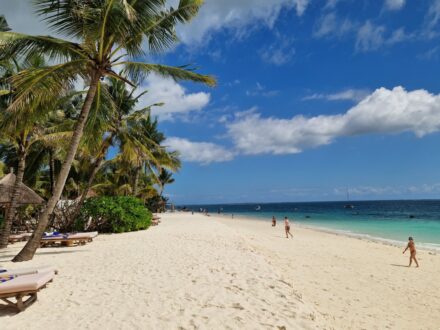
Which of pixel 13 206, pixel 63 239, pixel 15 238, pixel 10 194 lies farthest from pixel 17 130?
pixel 15 238

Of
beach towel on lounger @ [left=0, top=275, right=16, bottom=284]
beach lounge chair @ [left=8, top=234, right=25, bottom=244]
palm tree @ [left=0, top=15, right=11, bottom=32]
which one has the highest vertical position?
palm tree @ [left=0, top=15, right=11, bottom=32]

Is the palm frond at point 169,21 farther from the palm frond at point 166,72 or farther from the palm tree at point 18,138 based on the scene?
the palm tree at point 18,138

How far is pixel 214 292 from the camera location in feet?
18.6

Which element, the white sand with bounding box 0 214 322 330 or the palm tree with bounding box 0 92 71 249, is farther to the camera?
the palm tree with bounding box 0 92 71 249

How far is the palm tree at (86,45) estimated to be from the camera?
777 cm

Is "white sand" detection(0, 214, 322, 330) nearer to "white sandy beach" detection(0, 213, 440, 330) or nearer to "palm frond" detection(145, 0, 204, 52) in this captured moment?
"white sandy beach" detection(0, 213, 440, 330)

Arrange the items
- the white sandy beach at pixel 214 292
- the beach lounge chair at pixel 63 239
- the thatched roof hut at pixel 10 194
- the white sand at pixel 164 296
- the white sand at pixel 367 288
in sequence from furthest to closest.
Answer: the thatched roof hut at pixel 10 194, the beach lounge chair at pixel 63 239, the white sand at pixel 367 288, the white sandy beach at pixel 214 292, the white sand at pixel 164 296

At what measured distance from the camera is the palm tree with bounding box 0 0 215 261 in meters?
7.77

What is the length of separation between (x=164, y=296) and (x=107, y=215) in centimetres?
1117

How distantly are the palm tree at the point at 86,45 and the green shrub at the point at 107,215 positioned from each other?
22.7 feet

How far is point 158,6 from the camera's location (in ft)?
28.4

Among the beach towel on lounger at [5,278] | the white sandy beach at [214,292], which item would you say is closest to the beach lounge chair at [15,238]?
the white sandy beach at [214,292]

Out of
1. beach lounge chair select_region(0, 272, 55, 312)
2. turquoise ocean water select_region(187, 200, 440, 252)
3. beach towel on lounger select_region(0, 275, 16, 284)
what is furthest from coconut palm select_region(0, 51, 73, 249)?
turquoise ocean water select_region(187, 200, 440, 252)

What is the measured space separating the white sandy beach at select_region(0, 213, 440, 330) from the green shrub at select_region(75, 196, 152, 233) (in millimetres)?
4348
